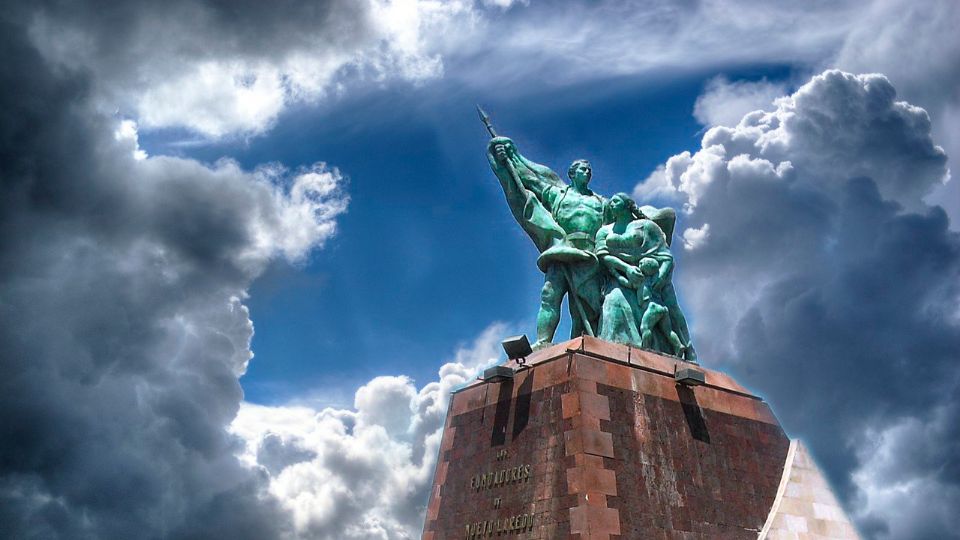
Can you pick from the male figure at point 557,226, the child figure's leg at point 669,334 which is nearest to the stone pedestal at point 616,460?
the child figure's leg at point 669,334

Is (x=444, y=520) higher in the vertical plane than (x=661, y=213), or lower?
lower

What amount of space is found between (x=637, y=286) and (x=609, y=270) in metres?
0.80

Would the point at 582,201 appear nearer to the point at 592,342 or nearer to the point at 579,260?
the point at 579,260

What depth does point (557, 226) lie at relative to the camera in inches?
839

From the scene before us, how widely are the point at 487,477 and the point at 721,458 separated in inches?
196

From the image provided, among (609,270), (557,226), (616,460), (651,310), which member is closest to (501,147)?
(557,226)

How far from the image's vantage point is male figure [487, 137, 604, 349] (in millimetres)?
20312

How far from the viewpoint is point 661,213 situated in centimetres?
2178

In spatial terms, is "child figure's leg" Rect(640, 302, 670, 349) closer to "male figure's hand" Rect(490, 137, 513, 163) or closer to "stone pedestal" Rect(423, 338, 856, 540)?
"stone pedestal" Rect(423, 338, 856, 540)

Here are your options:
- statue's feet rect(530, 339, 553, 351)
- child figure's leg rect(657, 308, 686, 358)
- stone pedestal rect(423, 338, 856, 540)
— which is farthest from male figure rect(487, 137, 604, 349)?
stone pedestal rect(423, 338, 856, 540)

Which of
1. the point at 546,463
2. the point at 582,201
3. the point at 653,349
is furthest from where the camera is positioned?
the point at 582,201

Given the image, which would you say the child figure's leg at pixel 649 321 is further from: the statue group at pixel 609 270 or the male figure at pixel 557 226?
the male figure at pixel 557 226

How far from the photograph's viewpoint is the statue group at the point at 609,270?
1977 centimetres

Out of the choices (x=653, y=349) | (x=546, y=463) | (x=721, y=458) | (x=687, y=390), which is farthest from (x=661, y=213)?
(x=546, y=463)
